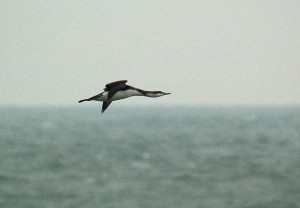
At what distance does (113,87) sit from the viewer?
362 inches

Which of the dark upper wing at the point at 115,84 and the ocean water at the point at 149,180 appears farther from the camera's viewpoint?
the ocean water at the point at 149,180

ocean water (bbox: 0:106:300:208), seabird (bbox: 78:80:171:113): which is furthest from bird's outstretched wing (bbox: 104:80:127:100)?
ocean water (bbox: 0:106:300:208)

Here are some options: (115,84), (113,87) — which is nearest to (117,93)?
(115,84)

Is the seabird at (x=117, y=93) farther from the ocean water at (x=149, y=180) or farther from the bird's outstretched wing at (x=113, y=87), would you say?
the ocean water at (x=149, y=180)

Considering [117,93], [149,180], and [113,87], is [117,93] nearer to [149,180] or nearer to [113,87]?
[113,87]

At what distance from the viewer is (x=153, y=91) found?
34.6 feet

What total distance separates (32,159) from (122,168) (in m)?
33.1

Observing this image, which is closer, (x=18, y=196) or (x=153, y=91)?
(x=153, y=91)

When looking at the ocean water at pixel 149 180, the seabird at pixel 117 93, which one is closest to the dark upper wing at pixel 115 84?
the seabird at pixel 117 93

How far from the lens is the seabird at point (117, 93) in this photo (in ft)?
29.8

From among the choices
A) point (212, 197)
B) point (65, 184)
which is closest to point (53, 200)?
point (65, 184)

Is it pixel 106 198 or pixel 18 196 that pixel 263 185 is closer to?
pixel 106 198

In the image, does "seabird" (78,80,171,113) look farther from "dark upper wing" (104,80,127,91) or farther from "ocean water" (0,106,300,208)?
"ocean water" (0,106,300,208)

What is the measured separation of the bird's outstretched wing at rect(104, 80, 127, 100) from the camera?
29.3ft
